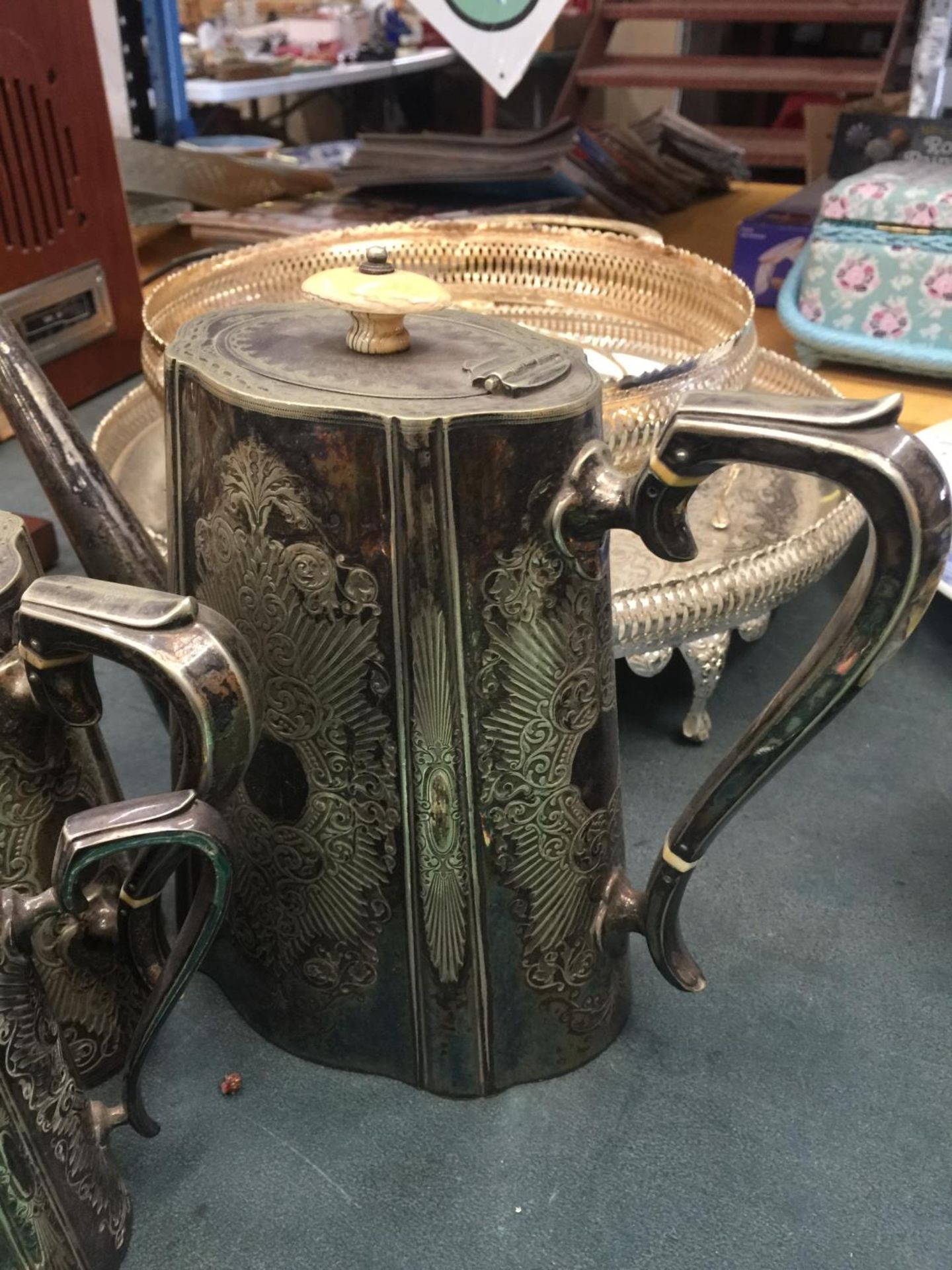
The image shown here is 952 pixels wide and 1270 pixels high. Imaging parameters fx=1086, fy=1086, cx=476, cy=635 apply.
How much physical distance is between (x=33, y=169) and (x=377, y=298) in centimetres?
78

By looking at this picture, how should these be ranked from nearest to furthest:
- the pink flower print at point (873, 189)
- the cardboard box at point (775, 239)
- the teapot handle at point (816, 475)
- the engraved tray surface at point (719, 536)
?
the teapot handle at point (816, 475)
the engraved tray surface at point (719, 536)
the pink flower print at point (873, 189)
the cardboard box at point (775, 239)

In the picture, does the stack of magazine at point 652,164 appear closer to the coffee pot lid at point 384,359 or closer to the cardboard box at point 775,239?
the cardboard box at point 775,239

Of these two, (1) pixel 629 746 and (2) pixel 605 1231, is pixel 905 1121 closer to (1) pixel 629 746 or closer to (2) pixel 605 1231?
(2) pixel 605 1231

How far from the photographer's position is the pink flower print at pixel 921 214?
91cm

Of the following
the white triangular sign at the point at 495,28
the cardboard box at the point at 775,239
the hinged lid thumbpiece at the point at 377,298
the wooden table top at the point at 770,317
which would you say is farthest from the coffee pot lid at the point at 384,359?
the cardboard box at the point at 775,239

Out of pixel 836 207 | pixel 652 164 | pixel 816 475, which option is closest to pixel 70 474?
pixel 816 475

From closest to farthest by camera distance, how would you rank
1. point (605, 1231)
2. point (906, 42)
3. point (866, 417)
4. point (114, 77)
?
point (866, 417) → point (605, 1231) → point (906, 42) → point (114, 77)

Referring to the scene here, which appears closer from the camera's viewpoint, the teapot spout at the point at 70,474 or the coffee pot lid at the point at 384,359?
the coffee pot lid at the point at 384,359

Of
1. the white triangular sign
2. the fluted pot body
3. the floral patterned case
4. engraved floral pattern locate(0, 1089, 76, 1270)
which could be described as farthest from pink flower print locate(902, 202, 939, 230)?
engraved floral pattern locate(0, 1089, 76, 1270)

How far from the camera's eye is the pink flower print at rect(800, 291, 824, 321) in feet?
3.28

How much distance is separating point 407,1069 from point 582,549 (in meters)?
0.27

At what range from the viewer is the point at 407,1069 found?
51 cm

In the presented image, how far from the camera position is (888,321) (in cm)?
98

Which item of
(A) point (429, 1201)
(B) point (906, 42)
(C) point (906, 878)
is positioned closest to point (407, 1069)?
(A) point (429, 1201)
